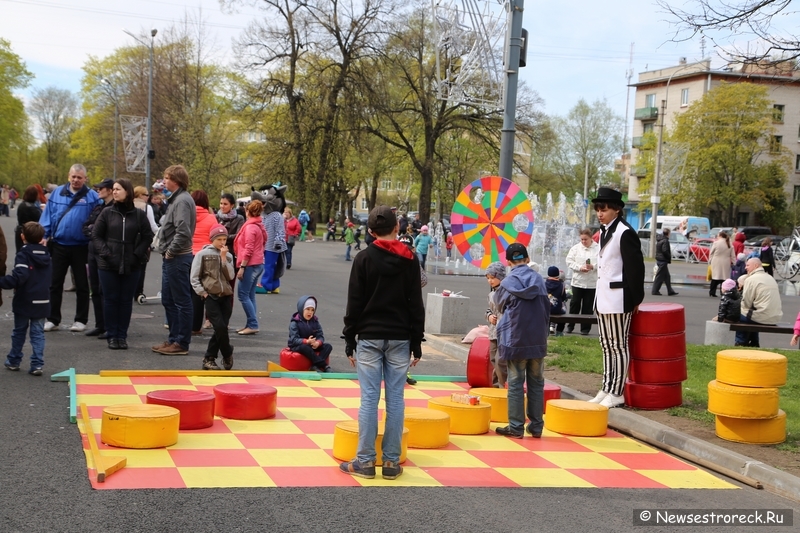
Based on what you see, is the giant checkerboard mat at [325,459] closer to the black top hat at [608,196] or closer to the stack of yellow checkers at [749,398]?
the stack of yellow checkers at [749,398]

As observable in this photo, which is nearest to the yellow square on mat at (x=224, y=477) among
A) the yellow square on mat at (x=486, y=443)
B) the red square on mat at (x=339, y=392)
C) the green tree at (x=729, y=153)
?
the yellow square on mat at (x=486, y=443)

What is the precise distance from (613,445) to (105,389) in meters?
4.77

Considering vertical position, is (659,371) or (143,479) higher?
(659,371)

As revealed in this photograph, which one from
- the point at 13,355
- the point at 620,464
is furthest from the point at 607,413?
the point at 13,355

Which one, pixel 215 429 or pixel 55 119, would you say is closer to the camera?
pixel 215 429

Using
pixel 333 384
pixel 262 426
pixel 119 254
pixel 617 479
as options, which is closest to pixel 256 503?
pixel 262 426

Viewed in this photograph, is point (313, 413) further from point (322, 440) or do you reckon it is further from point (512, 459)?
point (512, 459)

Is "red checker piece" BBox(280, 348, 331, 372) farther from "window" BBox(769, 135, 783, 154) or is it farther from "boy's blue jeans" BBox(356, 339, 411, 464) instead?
"window" BBox(769, 135, 783, 154)

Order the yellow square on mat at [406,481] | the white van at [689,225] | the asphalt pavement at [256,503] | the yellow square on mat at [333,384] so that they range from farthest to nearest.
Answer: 1. the white van at [689,225]
2. the yellow square on mat at [333,384]
3. the yellow square on mat at [406,481]
4. the asphalt pavement at [256,503]

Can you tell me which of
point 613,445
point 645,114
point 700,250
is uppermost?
point 645,114

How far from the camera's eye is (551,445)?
7676 millimetres

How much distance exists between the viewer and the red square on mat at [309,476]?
5.92 metres

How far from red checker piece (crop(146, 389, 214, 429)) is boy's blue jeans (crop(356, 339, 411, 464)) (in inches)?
64.6

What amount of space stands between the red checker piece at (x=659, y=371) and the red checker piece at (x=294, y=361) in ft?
12.2
